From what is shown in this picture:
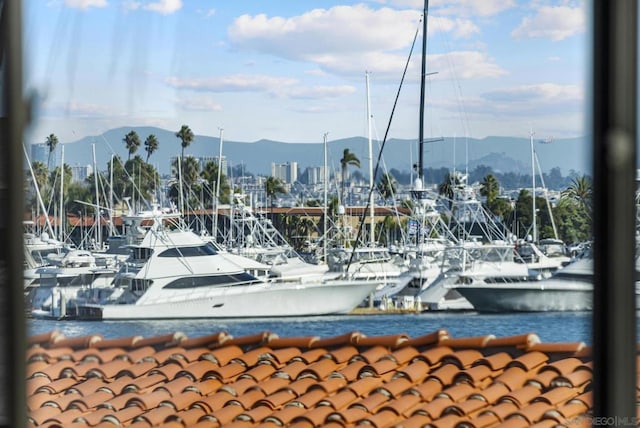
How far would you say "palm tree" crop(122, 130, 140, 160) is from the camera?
22.7ft

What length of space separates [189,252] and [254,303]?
0.75 metres

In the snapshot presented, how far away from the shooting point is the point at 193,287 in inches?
287

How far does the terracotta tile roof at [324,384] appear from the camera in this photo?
1.64 m

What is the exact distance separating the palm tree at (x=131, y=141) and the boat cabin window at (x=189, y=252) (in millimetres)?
908

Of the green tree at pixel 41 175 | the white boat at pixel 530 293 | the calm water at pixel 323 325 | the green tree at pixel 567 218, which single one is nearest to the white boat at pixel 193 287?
the calm water at pixel 323 325

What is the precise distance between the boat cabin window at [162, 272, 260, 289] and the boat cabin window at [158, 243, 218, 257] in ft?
0.71

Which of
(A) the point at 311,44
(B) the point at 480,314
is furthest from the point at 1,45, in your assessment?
(B) the point at 480,314

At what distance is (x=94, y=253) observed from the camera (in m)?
7.07

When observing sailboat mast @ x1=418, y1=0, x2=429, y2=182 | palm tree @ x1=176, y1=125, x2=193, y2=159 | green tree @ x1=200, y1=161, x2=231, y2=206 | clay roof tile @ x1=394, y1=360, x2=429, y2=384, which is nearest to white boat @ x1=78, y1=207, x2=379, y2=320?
green tree @ x1=200, y1=161, x2=231, y2=206

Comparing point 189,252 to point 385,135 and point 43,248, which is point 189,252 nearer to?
point 43,248

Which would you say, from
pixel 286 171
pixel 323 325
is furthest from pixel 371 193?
pixel 286 171

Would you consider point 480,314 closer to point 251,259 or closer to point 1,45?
point 251,259

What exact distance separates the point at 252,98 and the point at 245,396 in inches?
226

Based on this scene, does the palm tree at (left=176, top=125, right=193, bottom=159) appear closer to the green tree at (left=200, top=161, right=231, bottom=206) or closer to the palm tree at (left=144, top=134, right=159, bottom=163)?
the palm tree at (left=144, top=134, right=159, bottom=163)
